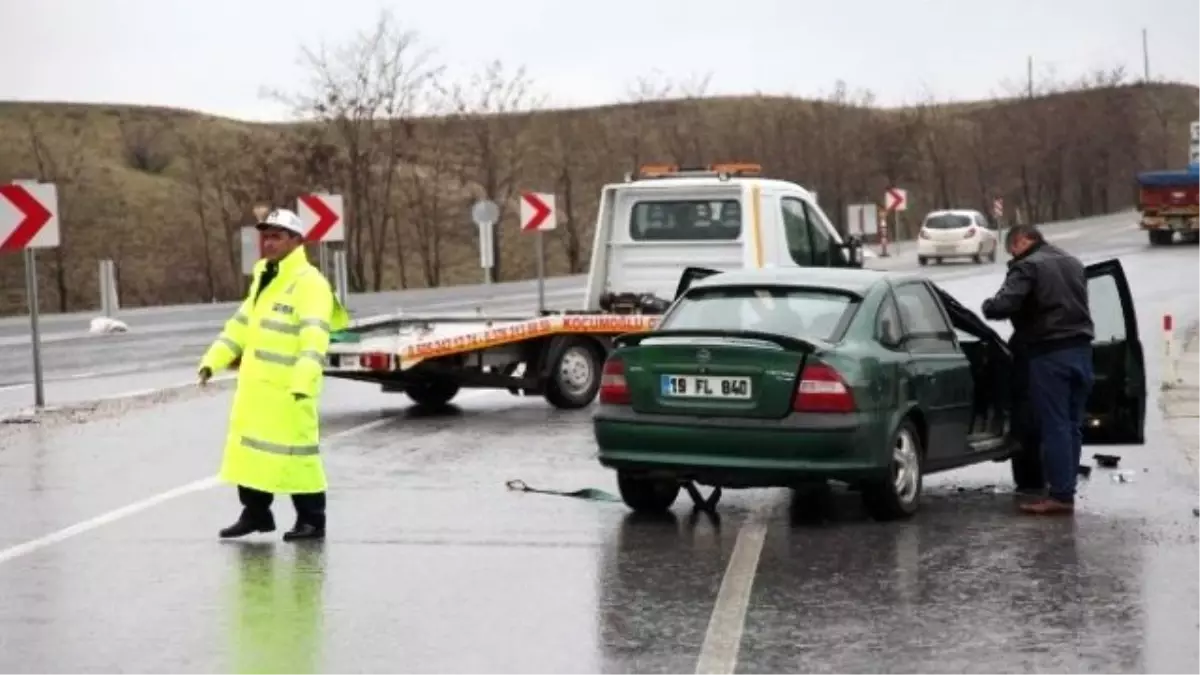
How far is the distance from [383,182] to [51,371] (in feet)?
142

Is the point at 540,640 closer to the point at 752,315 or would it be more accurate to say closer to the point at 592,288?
the point at 752,315

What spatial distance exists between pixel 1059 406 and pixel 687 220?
7.85 metres

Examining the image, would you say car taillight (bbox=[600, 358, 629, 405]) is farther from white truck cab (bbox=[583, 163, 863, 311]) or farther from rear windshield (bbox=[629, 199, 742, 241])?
rear windshield (bbox=[629, 199, 742, 241])

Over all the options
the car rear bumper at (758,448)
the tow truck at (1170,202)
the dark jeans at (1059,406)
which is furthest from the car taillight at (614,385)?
the tow truck at (1170,202)

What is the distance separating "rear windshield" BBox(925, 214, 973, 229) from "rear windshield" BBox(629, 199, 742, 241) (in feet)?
113

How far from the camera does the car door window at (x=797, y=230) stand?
17.8 metres

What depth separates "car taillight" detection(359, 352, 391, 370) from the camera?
1539 centimetres

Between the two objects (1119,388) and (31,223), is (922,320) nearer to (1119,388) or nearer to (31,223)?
(1119,388)

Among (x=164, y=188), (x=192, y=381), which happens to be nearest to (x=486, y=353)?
(x=192, y=381)

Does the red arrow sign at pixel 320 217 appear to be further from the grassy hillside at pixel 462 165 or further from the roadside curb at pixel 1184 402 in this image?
the grassy hillside at pixel 462 165

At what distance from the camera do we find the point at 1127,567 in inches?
346

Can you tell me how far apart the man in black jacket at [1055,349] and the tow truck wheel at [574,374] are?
6862mm

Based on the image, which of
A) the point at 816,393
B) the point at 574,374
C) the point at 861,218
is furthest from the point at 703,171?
the point at 861,218

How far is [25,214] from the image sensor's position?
722 inches
